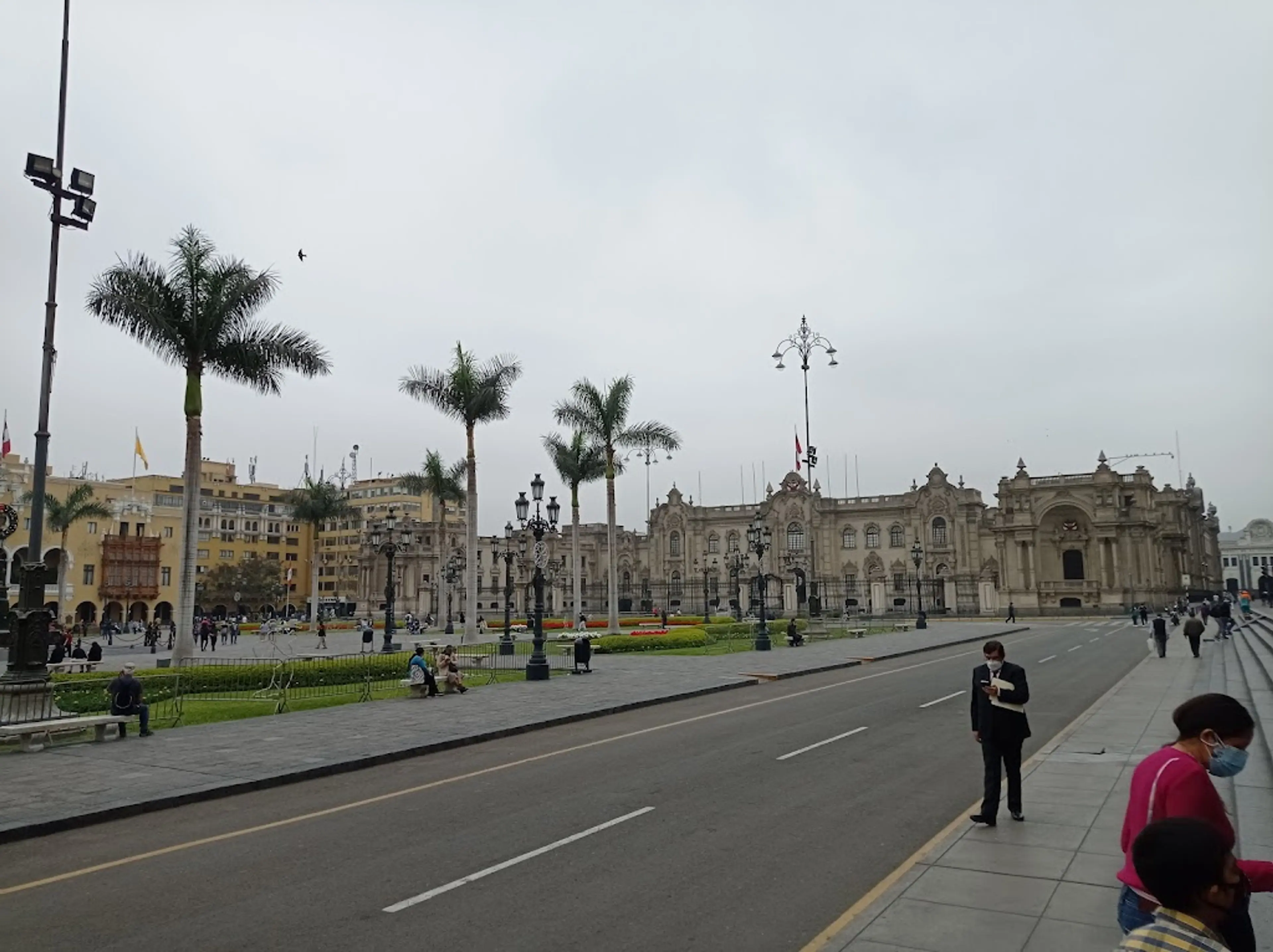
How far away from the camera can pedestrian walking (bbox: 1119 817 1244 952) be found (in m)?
2.67

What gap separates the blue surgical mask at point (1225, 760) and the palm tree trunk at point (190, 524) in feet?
82.2

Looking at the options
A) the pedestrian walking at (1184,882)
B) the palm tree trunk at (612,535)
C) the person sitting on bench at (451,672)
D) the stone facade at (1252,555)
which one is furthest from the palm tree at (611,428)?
the stone facade at (1252,555)

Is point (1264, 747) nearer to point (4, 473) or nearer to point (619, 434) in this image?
point (619, 434)

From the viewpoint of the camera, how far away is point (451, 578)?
58.6 meters

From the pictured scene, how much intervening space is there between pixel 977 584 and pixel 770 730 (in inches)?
3284

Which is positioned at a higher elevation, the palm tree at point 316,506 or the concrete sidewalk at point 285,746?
the palm tree at point 316,506

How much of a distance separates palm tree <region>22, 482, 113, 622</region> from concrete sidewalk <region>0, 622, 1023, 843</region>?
53692 mm

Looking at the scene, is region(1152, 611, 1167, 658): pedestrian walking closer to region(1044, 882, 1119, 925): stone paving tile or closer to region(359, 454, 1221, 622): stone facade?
region(1044, 882, 1119, 925): stone paving tile

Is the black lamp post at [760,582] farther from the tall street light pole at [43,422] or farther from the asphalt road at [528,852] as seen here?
the tall street light pole at [43,422]

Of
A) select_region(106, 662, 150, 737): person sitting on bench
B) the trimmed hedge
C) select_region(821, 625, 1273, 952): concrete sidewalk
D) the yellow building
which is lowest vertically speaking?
the trimmed hedge

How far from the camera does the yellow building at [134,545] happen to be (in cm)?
7750

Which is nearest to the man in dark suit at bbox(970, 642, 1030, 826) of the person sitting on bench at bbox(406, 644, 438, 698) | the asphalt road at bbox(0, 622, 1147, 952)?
the asphalt road at bbox(0, 622, 1147, 952)

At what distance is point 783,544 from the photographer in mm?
102062

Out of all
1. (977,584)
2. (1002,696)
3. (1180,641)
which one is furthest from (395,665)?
(977,584)
